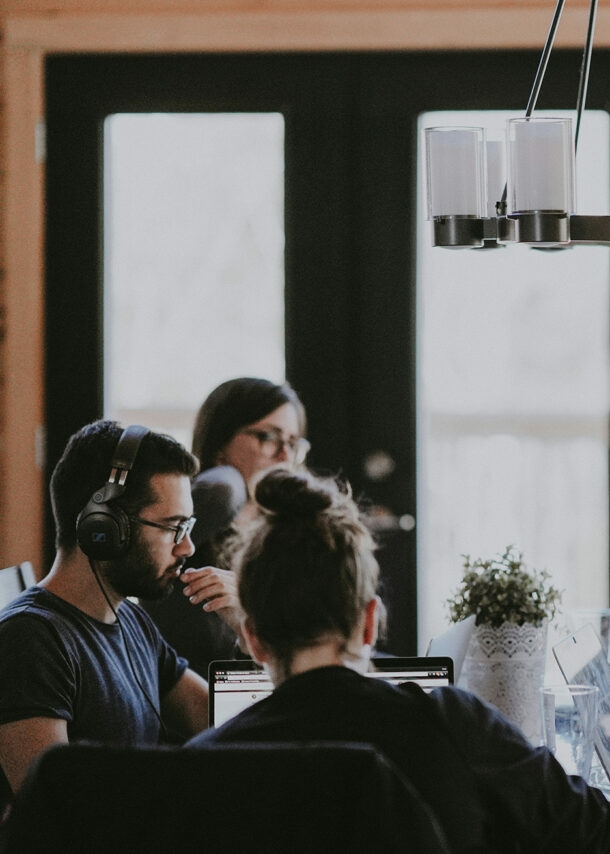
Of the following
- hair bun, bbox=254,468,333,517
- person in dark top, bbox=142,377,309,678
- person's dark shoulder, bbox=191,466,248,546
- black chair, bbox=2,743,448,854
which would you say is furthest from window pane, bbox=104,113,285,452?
black chair, bbox=2,743,448,854

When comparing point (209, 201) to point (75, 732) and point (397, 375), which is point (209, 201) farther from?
point (75, 732)

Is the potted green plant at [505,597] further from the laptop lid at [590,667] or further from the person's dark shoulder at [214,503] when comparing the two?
the person's dark shoulder at [214,503]

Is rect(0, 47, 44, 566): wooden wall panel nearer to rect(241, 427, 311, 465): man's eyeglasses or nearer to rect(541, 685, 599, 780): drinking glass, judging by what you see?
rect(241, 427, 311, 465): man's eyeglasses

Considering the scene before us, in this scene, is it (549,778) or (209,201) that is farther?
(209,201)

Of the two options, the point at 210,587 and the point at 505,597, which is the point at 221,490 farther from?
the point at 505,597

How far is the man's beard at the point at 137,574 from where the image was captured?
75.0 inches

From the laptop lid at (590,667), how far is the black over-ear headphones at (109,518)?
70 centimetres

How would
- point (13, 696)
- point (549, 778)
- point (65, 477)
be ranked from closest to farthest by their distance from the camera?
point (549, 778)
point (13, 696)
point (65, 477)

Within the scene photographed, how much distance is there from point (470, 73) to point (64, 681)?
8.52 ft

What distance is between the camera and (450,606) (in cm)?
208

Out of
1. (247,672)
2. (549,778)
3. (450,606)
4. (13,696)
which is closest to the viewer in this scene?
(549,778)

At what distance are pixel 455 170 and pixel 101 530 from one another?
813mm

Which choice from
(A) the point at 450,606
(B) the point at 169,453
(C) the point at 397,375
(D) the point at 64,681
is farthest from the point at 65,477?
(C) the point at 397,375

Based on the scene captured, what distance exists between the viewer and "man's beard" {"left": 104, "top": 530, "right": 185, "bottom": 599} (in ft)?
6.25
